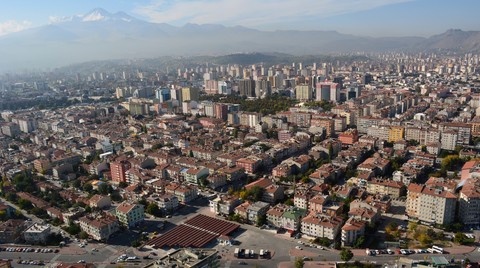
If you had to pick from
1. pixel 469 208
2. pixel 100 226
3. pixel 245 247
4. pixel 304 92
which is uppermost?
pixel 304 92

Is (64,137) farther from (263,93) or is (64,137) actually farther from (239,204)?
(263,93)

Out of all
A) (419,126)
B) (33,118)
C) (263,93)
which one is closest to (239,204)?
(419,126)

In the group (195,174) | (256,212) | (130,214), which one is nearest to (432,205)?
(256,212)

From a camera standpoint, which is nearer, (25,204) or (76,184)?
(25,204)

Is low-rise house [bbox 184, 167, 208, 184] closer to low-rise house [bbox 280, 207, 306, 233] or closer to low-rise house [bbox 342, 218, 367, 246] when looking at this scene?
low-rise house [bbox 280, 207, 306, 233]

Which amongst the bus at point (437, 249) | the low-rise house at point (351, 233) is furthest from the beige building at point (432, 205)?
the low-rise house at point (351, 233)

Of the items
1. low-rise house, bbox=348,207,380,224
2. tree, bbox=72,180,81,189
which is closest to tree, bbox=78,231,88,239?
tree, bbox=72,180,81,189

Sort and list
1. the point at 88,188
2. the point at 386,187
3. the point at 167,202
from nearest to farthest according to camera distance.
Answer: the point at 167,202 < the point at 386,187 < the point at 88,188

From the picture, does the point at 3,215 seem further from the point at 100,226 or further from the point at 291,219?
the point at 291,219
